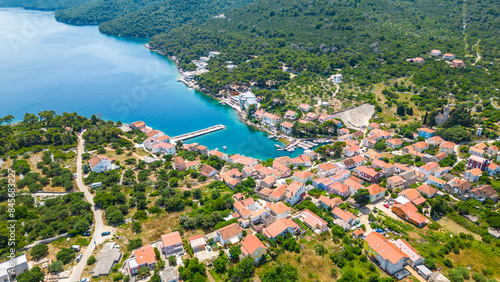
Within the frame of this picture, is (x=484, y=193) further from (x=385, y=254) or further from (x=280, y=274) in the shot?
(x=280, y=274)

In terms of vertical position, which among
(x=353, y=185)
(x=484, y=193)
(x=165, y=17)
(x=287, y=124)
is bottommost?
(x=287, y=124)

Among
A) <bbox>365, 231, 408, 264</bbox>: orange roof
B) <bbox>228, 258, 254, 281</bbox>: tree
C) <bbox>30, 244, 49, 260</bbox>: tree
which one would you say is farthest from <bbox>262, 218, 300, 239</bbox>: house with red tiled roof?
<bbox>30, 244, 49, 260</bbox>: tree

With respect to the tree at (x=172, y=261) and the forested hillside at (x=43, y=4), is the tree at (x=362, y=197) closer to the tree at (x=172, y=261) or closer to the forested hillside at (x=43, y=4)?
the tree at (x=172, y=261)

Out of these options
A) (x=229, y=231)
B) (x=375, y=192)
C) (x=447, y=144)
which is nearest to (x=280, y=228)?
(x=229, y=231)

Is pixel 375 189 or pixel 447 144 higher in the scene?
pixel 447 144

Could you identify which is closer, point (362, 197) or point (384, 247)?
point (384, 247)

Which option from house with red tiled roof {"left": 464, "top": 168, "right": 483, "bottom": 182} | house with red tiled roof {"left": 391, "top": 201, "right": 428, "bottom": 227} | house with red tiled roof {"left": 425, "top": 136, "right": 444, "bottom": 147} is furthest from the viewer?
house with red tiled roof {"left": 425, "top": 136, "right": 444, "bottom": 147}

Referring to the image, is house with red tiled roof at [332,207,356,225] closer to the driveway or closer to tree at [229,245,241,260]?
tree at [229,245,241,260]
